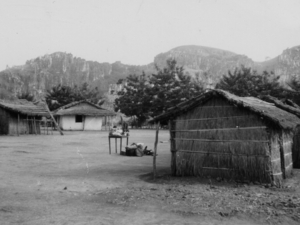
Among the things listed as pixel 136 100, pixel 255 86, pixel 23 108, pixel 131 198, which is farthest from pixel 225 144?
pixel 136 100

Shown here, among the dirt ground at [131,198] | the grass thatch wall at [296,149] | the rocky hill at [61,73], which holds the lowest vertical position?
the dirt ground at [131,198]

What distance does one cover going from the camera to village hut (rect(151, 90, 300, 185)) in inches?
353

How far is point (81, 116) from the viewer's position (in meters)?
39.1

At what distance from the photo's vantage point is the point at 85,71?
11788 centimetres

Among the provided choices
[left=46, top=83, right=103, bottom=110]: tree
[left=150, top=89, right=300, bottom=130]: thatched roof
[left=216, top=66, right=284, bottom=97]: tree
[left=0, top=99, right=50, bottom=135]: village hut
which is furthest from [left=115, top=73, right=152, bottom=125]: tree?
[left=150, top=89, right=300, bottom=130]: thatched roof

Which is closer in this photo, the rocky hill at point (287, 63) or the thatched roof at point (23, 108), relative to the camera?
the thatched roof at point (23, 108)

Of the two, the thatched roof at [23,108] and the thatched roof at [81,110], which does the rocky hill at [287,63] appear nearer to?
the thatched roof at [81,110]

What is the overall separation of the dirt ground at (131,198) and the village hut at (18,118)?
17.7 m

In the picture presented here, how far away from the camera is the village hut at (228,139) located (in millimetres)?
8961

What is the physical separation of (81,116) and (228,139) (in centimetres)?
3146

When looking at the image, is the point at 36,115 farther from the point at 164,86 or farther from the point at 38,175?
the point at 38,175

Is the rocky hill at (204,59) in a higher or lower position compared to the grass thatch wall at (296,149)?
higher

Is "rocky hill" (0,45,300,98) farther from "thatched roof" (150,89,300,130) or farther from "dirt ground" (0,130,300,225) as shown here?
"dirt ground" (0,130,300,225)

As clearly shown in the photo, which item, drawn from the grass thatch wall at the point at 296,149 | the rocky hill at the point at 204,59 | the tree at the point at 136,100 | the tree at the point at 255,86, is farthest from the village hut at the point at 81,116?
the rocky hill at the point at 204,59
